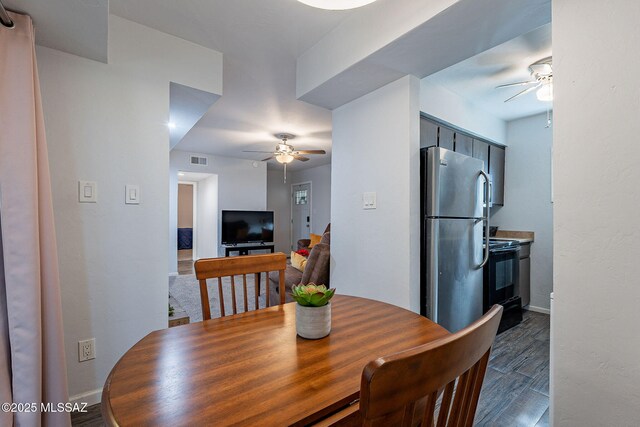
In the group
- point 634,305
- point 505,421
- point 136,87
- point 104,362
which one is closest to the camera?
point 634,305

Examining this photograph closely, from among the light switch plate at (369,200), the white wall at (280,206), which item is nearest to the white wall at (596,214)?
the light switch plate at (369,200)

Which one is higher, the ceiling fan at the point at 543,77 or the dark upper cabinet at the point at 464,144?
the ceiling fan at the point at 543,77

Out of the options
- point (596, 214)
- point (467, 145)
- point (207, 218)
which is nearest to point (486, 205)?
point (467, 145)

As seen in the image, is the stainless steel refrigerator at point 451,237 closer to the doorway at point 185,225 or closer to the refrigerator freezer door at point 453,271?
the refrigerator freezer door at point 453,271

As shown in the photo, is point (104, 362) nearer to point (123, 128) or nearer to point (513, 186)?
point (123, 128)

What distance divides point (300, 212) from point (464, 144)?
582 cm

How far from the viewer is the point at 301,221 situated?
840 cm

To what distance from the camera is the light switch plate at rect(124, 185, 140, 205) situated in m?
1.88

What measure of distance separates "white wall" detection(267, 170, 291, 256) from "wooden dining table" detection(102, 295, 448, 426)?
742cm

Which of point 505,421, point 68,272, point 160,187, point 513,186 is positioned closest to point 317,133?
point 513,186

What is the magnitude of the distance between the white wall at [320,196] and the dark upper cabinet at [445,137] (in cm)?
460

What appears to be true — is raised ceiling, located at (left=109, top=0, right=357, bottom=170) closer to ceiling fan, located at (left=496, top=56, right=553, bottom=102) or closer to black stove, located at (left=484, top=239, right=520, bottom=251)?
ceiling fan, located at (left=496, top=56, right=553, bottom=102)

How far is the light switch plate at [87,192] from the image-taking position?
174cm

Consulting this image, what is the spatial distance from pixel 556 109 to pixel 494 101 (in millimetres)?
2306
